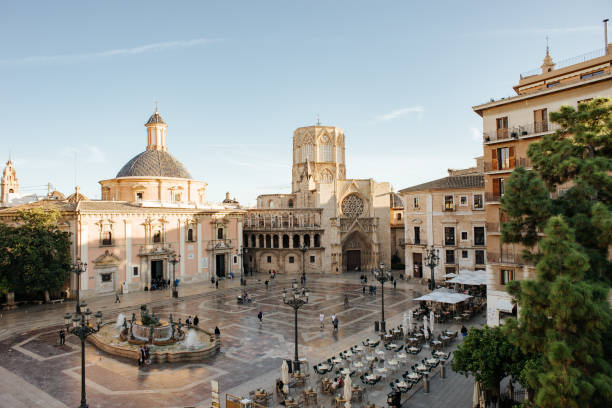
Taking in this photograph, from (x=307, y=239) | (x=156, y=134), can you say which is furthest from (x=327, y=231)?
(x=156, y=134)

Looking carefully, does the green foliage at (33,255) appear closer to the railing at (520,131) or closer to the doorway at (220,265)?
the doorway at (220,265)

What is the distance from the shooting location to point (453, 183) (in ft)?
128

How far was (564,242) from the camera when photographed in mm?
9695

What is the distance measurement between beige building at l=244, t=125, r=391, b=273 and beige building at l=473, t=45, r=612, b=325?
30.7 metres

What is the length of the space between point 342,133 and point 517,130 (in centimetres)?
4755

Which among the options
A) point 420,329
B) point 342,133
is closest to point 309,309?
point 420,329

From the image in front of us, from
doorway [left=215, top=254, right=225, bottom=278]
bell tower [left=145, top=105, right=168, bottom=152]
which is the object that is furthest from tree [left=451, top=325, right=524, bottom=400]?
bell tower [left=145, top=105, right=168, bottom=152]

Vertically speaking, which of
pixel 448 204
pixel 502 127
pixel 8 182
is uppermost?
pixel 8 182

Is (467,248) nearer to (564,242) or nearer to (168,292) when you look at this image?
(168,292)

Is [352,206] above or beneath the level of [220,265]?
above

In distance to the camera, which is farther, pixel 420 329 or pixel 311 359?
pixel 420 329

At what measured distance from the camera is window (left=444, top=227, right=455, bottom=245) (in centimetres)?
3866

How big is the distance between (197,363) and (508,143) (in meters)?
17.6

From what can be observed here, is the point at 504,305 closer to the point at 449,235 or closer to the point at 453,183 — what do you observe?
the point at 449,235
